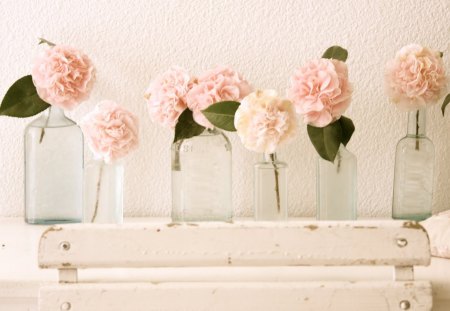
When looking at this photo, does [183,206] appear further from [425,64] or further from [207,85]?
[425,64]

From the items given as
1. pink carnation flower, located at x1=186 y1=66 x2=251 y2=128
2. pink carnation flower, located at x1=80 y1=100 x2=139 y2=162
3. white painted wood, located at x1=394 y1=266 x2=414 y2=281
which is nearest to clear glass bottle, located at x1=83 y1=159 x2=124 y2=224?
pink carnation flower, located at x1=80 y1=100 x2=139 y2=162

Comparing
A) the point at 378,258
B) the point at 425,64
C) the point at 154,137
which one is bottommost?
the point at 378,258

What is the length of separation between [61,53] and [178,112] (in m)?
0.22

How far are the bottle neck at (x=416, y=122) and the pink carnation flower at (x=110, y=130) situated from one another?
1.57 ft

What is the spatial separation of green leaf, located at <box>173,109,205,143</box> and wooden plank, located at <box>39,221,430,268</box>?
1.41ft

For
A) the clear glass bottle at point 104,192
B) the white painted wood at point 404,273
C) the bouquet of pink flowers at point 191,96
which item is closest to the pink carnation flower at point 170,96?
the bouquet of pink flowers at point 191,96

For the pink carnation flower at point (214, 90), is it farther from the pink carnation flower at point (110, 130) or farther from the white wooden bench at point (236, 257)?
the white wooden bench at point (236, 257)

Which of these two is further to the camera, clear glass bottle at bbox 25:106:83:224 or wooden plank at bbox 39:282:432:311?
clear glass bottle at bbox 25:106:83:224

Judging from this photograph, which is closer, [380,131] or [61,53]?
[61,53]

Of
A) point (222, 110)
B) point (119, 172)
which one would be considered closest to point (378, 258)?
point (222, 110)

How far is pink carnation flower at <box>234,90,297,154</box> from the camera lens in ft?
3.49

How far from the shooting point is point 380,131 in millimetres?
1369

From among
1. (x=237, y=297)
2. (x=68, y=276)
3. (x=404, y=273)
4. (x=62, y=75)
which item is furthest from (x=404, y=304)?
(x=62, y=75)

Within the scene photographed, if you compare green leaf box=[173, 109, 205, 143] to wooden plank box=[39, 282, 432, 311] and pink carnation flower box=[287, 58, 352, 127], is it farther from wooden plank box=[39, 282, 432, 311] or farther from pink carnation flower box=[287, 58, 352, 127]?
wooden plank box=[39, 282, 432, 311]
